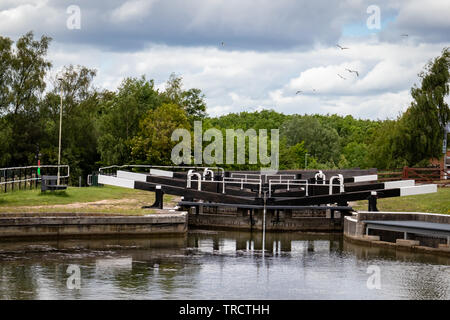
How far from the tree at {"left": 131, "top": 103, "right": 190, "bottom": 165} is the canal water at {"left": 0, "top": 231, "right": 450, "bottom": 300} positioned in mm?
28358

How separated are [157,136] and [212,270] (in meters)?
36.7

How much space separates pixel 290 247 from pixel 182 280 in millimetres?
8976

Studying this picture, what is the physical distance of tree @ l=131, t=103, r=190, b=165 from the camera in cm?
5703

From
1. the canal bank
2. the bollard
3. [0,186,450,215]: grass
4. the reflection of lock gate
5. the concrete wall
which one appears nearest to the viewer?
the canal bank

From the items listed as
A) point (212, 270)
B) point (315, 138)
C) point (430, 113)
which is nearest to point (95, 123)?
point (430, 113)

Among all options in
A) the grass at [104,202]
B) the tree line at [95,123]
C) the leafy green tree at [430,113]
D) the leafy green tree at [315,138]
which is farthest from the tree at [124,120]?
the leafy green tree at [315,138]

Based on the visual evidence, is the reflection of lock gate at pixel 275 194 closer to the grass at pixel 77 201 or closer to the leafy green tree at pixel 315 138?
the grass at pixel 77 201

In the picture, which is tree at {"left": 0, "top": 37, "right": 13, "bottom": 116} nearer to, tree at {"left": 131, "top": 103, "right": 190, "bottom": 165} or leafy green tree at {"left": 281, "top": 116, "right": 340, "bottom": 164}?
tree at {"left": 131, "top": 103, "right": 190, "bottom": 165}

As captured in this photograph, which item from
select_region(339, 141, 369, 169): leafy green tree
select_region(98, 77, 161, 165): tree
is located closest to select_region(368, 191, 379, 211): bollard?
select_region(98, 77, 161, 165): tree

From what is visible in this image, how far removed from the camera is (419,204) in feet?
124

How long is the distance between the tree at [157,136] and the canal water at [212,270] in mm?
28358

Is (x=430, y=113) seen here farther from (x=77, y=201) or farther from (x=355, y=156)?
(x=355, y=156)
